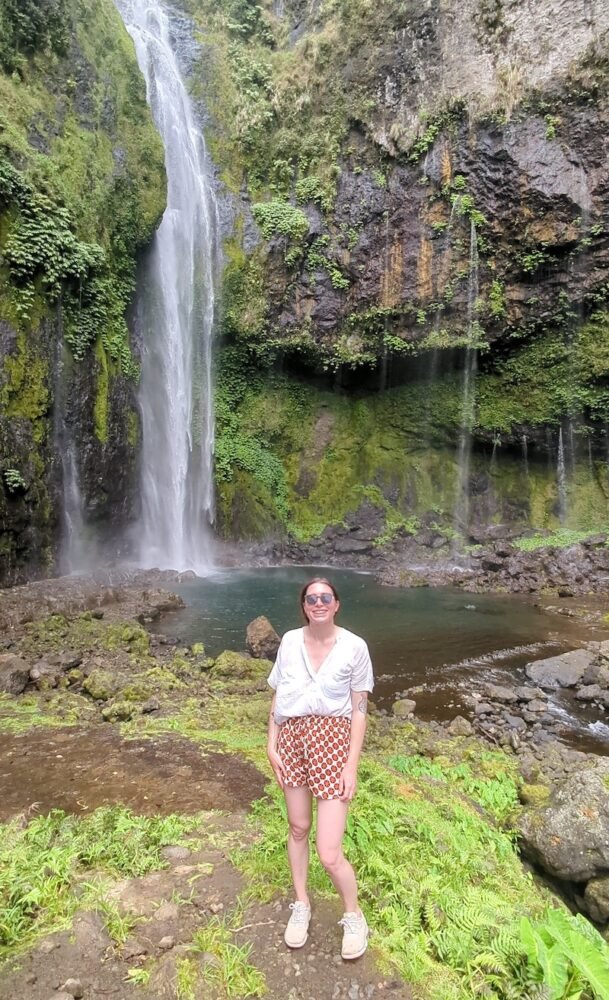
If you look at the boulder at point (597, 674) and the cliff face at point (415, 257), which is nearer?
the boulder at point (597, 674)

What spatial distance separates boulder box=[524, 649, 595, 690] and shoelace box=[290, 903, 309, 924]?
6123 mm

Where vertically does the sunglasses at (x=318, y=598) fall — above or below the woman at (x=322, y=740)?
above

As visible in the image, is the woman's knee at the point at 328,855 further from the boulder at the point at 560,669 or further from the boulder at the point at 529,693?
the boulder at the point at 560,669

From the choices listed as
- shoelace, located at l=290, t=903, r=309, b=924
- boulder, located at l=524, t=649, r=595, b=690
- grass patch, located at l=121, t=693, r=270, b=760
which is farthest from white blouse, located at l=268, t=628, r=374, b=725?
boulder, located at l=524, t=649, r=595, b=690

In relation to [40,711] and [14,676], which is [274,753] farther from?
[14,676]

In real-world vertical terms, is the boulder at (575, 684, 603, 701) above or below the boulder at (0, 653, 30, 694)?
below

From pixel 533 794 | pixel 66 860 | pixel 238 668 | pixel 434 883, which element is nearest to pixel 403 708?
pixel 238 668

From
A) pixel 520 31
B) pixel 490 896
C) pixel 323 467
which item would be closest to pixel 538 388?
pixel 323 467

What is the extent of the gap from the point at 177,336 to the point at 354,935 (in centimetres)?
1745

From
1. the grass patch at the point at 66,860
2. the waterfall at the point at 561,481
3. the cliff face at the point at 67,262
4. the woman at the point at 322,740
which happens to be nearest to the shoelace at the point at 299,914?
the woman at the point at 322,740

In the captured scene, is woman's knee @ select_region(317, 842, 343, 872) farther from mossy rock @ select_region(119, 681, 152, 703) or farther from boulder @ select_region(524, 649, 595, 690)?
boulder @ select_region(524, 649, 595, 690)

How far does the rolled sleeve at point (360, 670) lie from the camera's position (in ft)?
7.63

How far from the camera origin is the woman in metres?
2.27

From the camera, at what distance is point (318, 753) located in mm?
2297
